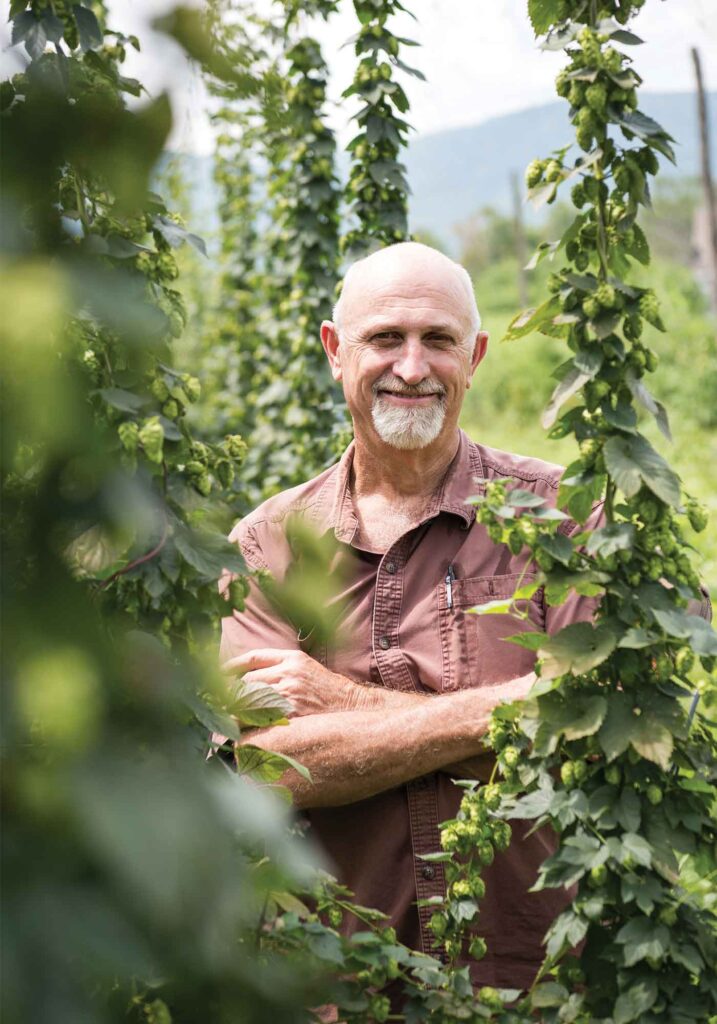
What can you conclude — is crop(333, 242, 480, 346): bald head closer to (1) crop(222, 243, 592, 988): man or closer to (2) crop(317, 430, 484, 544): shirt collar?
(1) crop(222, 243, 592, 988): man

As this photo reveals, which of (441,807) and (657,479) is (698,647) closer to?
(657,479)

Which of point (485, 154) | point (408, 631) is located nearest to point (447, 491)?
point (408, 631)

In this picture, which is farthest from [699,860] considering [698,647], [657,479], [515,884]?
[515,884]

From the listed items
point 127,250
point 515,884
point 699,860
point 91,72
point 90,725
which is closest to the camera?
point 90,725

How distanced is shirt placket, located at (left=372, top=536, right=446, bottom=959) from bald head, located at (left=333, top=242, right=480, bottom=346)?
550 mm

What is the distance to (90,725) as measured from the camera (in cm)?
51

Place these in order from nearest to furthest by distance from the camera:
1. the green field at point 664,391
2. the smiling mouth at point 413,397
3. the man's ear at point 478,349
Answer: the smiling mouth at point 413,397 < the man's ear at point 478,349 < the green field at point 664,391

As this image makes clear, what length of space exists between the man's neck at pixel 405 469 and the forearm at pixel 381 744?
590 mm

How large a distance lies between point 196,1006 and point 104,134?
0.40 metres

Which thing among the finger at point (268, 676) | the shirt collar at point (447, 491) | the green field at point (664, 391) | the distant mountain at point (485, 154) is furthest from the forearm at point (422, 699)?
the distant mountain at point (485, 154)

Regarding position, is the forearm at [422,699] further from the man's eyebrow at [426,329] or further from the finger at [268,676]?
the man's eyebrow at [426,329]

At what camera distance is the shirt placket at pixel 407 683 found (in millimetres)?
2361

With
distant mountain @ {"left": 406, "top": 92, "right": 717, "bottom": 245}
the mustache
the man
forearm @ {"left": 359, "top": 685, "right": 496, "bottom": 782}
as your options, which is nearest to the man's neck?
the man

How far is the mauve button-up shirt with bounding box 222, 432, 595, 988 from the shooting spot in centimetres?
236
